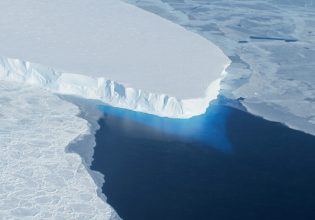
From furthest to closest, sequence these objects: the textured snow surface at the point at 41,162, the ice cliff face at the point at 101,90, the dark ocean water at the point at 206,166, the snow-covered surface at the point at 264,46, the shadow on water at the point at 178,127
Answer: the snow-covered surface at the point at 264,46 < the ice cliff face at the point at 101,90 < the shadow on water at the point at 178,127 < the dark ocean water at the point at 206,166 < the textured snow surface at the point at 41,162

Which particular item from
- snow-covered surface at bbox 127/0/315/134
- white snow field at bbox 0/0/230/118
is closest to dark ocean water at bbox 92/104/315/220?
white snow field at bbox 0/0/230/118

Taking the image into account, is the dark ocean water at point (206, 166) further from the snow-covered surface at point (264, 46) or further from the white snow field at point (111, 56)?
the snow-covered surface at point (264, 46)

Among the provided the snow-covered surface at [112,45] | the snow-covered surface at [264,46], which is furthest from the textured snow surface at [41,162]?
the snow-covered surface at [264,46]

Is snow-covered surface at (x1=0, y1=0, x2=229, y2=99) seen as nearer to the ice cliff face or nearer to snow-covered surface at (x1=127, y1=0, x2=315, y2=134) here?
the ice cliff face

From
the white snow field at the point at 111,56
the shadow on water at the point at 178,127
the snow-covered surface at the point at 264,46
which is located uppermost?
the white snow field at the point at 111,56

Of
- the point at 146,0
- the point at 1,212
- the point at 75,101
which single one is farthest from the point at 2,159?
the point at 146,0

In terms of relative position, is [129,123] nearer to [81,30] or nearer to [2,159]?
[2,159]
